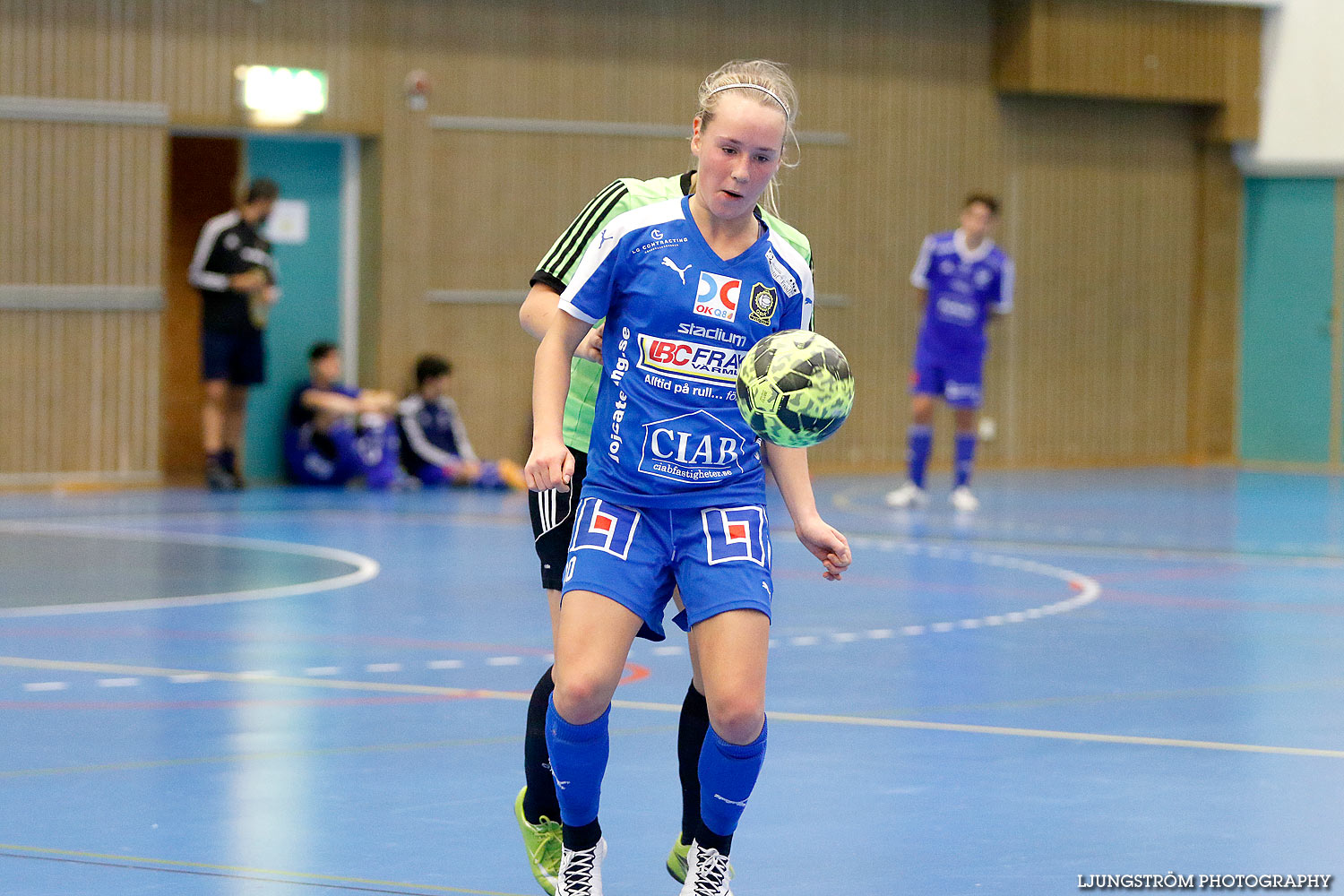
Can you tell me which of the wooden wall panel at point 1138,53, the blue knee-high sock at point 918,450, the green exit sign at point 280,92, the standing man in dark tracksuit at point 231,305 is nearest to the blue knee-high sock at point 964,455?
the blue knee-high sock at point 918,450

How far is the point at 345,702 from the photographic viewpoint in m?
6.13

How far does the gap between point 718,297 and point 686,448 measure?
11.6 inches

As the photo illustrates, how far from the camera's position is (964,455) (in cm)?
1352

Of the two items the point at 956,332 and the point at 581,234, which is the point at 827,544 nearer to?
the point at 581,234

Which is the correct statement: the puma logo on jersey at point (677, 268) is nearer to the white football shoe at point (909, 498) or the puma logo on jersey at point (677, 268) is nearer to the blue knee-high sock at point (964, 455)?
the white football shoe at point (909, 498)

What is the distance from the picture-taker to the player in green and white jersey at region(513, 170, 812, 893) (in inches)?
156

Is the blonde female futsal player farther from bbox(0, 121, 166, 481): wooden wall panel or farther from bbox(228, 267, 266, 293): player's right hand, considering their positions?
bbox(0, 121, 166, 481): wooden wall panel

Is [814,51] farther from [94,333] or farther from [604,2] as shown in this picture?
[94,333]

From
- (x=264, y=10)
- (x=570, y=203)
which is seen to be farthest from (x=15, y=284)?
(x=570, y=203)

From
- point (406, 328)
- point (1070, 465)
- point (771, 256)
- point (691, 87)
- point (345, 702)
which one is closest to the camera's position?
point (771, 256)

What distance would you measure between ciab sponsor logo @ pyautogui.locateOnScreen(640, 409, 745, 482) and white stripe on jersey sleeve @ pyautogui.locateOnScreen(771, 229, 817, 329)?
0.28 metres

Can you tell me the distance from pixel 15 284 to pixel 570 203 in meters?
4.41

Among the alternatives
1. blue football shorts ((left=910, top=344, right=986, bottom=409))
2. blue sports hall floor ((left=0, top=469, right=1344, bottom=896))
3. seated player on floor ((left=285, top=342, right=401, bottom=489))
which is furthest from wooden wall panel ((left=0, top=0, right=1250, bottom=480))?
blue sports hall floor ((left=0, top=469, right=1344, bottom=896))

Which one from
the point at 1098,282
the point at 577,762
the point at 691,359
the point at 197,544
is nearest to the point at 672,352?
the point at 691,359
